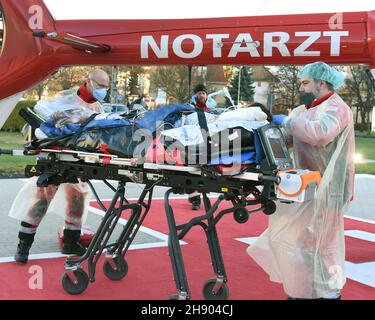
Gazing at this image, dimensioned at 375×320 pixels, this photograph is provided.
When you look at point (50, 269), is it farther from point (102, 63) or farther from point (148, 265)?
point (102, 63)

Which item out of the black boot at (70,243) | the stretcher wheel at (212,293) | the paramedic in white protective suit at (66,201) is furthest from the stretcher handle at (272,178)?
the black boot at (70,243)

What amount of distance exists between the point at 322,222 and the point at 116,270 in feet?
6.28

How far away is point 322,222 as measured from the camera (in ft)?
11.6

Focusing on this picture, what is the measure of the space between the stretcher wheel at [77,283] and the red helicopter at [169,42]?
233cm

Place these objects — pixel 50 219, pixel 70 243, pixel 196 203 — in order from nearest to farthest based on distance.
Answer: pixel 70 243 < pixel 50 219 < pixel 196 203

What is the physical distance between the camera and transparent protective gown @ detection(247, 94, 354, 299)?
11.6ft

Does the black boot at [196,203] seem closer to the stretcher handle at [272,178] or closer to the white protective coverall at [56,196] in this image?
the white protective coverall at [56,196]

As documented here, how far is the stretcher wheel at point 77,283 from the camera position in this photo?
4.04 metres

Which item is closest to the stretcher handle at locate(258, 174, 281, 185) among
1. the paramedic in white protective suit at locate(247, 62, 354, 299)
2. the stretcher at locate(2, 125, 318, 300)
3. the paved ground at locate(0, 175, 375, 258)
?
the stretcher at locate(2, 125, 318, 300)

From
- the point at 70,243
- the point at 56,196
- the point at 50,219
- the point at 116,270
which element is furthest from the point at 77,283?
the point at 50,219

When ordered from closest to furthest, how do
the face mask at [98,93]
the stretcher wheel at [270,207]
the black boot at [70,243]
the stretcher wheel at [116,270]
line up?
the stretcher wheel at [270,207] < the stretcher wheel at [116,270] < the face mask at [98,93] < the black boot at [70,243]

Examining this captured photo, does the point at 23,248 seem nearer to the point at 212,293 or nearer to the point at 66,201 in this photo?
the point at 66,201
